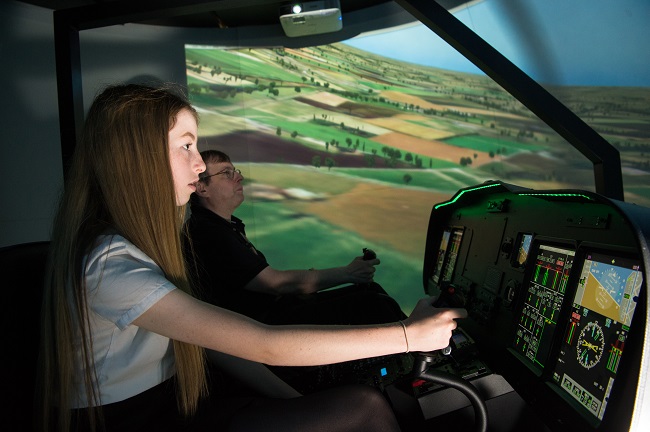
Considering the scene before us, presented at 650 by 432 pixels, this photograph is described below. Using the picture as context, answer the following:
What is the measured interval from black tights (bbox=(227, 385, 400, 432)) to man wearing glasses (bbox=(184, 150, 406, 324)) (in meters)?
0.78

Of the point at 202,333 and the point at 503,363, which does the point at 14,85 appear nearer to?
the point at 202,333

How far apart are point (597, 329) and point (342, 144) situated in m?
3.62

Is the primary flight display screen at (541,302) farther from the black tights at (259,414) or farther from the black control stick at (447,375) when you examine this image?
the black tights at (259,414)

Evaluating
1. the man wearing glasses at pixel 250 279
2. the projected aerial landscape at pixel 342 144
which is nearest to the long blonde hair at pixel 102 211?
the man wearing glasses at pixel 250 279

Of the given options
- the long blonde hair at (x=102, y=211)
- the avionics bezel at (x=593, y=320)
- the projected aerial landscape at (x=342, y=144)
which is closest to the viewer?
the avionics bezel at (x=593, y=320)

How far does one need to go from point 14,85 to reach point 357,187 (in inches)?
104

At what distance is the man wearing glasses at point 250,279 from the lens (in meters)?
1.89

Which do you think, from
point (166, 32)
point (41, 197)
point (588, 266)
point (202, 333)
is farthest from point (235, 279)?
point (166, 32)

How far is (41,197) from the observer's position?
3.34 metres

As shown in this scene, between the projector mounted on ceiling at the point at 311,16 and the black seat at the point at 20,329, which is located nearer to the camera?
the black seat at the point at 20,329

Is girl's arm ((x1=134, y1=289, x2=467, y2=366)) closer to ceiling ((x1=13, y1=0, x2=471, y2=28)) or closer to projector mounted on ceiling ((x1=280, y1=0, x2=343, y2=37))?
projector mounted on ceiling ((x1=280, y1=0, x2=343, y2=37))

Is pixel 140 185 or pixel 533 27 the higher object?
pixel 533 27

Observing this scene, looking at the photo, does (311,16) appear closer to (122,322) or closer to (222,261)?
(222,261)

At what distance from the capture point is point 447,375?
42.1 inches
